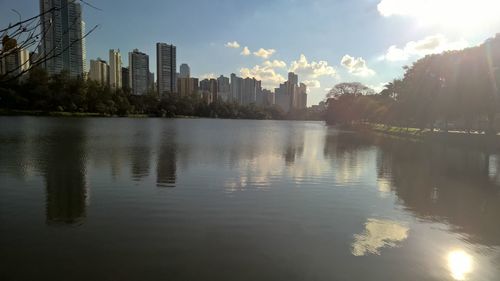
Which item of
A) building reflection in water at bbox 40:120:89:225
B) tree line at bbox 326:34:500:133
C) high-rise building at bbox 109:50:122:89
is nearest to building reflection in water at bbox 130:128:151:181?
building reflection in water at bbox 40:120:89:225

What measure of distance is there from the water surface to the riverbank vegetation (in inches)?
2104

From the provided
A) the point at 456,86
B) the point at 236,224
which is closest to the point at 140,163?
the point at 236,224

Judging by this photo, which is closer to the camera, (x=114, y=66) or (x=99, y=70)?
(x=99, y=70)

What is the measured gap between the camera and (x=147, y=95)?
4685 inches

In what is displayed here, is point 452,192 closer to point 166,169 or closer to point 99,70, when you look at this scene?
point 166,169

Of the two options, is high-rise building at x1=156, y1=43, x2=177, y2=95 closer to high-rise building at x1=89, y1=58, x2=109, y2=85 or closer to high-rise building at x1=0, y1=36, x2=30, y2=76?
high-rise building at x1=89, y1=58, x2=109, y2=85

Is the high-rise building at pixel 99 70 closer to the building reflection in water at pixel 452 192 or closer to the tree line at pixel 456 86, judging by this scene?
the tree line at pixel 456 86

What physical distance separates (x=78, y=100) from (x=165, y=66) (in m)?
70.5

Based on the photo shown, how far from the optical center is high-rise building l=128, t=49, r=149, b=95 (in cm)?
14300

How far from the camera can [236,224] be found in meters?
9.38

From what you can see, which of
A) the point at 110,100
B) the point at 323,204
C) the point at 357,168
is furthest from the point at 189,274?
the point at 110,100

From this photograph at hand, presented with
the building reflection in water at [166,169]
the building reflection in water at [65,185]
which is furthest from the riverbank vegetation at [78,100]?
the building reflection in water at [166,169]

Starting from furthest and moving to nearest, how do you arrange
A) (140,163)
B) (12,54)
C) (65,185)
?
(140,163)
(65,185)
(12,54)

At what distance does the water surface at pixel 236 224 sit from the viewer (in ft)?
22.6
